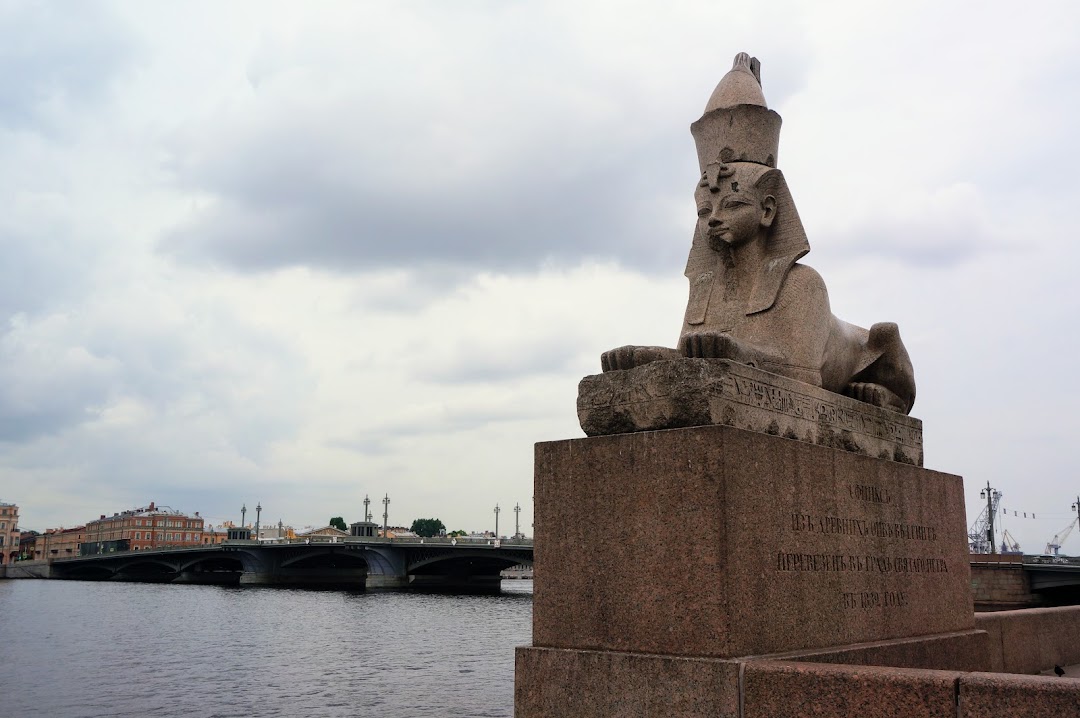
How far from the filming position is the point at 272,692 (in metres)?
16.7

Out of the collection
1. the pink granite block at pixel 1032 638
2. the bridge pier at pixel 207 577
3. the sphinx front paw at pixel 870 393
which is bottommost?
the bridge pier at pixel 207 577

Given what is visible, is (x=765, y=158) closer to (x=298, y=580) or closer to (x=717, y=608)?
(x=717, y=608)

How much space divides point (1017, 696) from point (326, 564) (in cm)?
6753

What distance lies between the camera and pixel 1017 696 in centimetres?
329

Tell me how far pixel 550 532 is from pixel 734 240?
2297 millimetres

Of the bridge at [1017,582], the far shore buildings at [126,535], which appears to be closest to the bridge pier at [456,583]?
the bridge at [1017,582]

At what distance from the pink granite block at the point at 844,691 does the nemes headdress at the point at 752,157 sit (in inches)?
100

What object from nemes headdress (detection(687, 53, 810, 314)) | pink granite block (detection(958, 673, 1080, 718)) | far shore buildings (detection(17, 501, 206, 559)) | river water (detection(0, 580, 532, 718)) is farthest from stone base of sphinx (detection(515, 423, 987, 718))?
far shore buildings (detection(17, 501, 206, 559))

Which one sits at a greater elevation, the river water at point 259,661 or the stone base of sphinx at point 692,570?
the stone base of sphinx at point 692,570

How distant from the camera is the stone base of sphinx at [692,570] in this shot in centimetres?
427

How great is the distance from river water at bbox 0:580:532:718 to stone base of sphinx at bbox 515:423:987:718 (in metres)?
9.97

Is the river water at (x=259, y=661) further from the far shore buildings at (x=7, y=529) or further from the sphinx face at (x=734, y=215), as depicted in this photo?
the far shore buildings at (x=7, y=529)

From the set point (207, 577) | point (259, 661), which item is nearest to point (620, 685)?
point (259, 661)

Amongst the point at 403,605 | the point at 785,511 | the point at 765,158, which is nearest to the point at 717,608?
the point at 785,511
